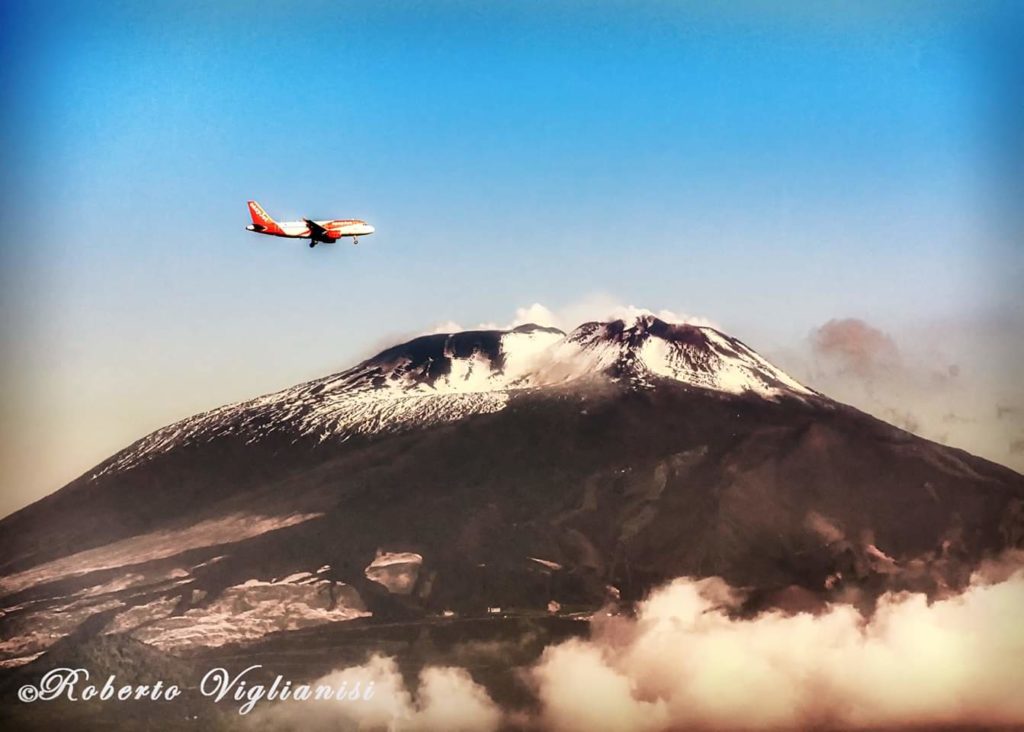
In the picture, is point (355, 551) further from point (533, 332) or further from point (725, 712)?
point (725, 712)

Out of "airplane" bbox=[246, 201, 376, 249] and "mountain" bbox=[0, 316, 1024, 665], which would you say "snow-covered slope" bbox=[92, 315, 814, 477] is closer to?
"mountain" bbox=[0, 316, 1024, 665]

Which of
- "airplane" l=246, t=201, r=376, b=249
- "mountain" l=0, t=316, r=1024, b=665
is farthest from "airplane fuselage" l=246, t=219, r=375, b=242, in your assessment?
"mountain" l=0, t=316, r=1024, b=665

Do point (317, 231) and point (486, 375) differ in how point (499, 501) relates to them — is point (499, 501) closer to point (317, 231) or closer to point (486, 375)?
point (486, 375)

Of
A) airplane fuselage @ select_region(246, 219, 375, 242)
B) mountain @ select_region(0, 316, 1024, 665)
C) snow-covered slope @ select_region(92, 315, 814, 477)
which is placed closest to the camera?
airplane fuselage @ select_region(246, 219, 375, 242)

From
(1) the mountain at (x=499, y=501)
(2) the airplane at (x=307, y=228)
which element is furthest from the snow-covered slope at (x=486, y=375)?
(2) the airplane at (x=307, y=228)

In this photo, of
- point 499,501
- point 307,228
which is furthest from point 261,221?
point 499,501
